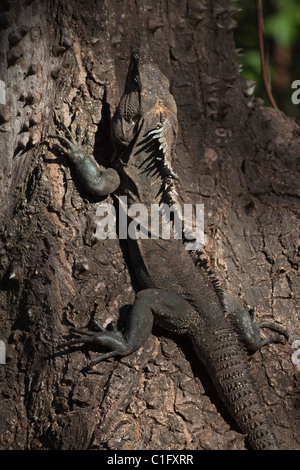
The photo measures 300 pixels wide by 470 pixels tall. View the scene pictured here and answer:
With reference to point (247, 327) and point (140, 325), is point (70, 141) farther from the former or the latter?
point (247, 327)

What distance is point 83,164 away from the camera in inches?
125

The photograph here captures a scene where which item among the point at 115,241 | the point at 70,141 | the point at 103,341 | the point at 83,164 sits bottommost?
the point at 103,341

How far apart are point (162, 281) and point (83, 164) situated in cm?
88

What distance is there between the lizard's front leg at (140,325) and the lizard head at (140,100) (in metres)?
1.04

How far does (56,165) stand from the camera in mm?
3195

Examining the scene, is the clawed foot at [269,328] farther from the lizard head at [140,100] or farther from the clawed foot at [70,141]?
the clawed foot at [70,141]

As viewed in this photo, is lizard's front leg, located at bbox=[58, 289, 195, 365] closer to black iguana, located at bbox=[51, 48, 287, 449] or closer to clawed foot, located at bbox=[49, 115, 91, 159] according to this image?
black iguana, located at bbox=[51, 48, 287, 449]

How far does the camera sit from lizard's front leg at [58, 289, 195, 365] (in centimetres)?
286

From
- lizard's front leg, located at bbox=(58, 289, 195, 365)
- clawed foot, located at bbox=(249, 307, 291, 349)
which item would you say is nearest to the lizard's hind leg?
clawed foot, located at bbox=(249, 307, 291, 349)

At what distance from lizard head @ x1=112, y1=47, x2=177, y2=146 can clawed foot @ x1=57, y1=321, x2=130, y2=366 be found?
1.23 meters

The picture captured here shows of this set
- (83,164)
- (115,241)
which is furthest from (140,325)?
(83,164)

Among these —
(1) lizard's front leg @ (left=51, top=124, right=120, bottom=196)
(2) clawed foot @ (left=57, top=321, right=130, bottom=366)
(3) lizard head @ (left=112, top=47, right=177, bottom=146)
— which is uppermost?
(3) lizard head @ (left=112, top=47, right=177, bottom=146)

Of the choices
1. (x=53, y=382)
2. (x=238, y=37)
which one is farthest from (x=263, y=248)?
(x=238, y=37)
